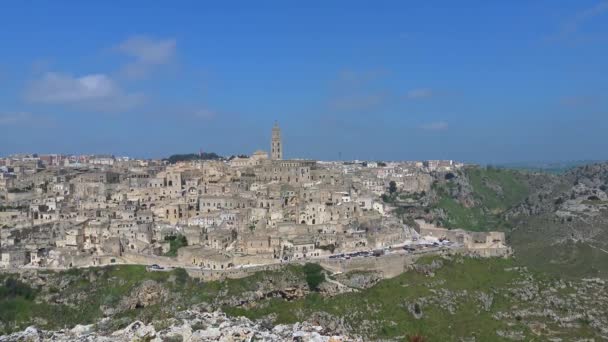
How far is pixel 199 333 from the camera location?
25.4m

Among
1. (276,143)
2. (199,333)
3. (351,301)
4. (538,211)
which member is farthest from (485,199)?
(199,333)

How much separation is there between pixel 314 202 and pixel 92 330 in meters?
33.7

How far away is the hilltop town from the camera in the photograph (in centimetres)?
5422

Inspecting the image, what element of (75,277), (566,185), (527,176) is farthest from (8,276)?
(527,176)

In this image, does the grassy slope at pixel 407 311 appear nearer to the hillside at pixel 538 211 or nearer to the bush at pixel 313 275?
the bush at pixel 313 275

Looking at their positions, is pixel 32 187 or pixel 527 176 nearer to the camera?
pixel 32 187

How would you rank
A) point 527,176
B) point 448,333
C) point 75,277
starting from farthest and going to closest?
point 527,176
point 75,277
point 448,333

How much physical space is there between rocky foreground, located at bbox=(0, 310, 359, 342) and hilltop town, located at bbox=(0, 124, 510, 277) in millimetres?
21468

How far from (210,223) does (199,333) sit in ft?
112

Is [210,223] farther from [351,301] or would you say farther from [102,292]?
[351,301]

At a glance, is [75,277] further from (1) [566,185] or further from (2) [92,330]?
(1) [566,185]

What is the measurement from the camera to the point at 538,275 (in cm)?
5803

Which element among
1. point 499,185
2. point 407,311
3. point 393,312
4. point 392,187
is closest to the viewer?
point 393,312

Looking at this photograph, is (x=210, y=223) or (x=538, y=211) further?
(x=538, y=211)
